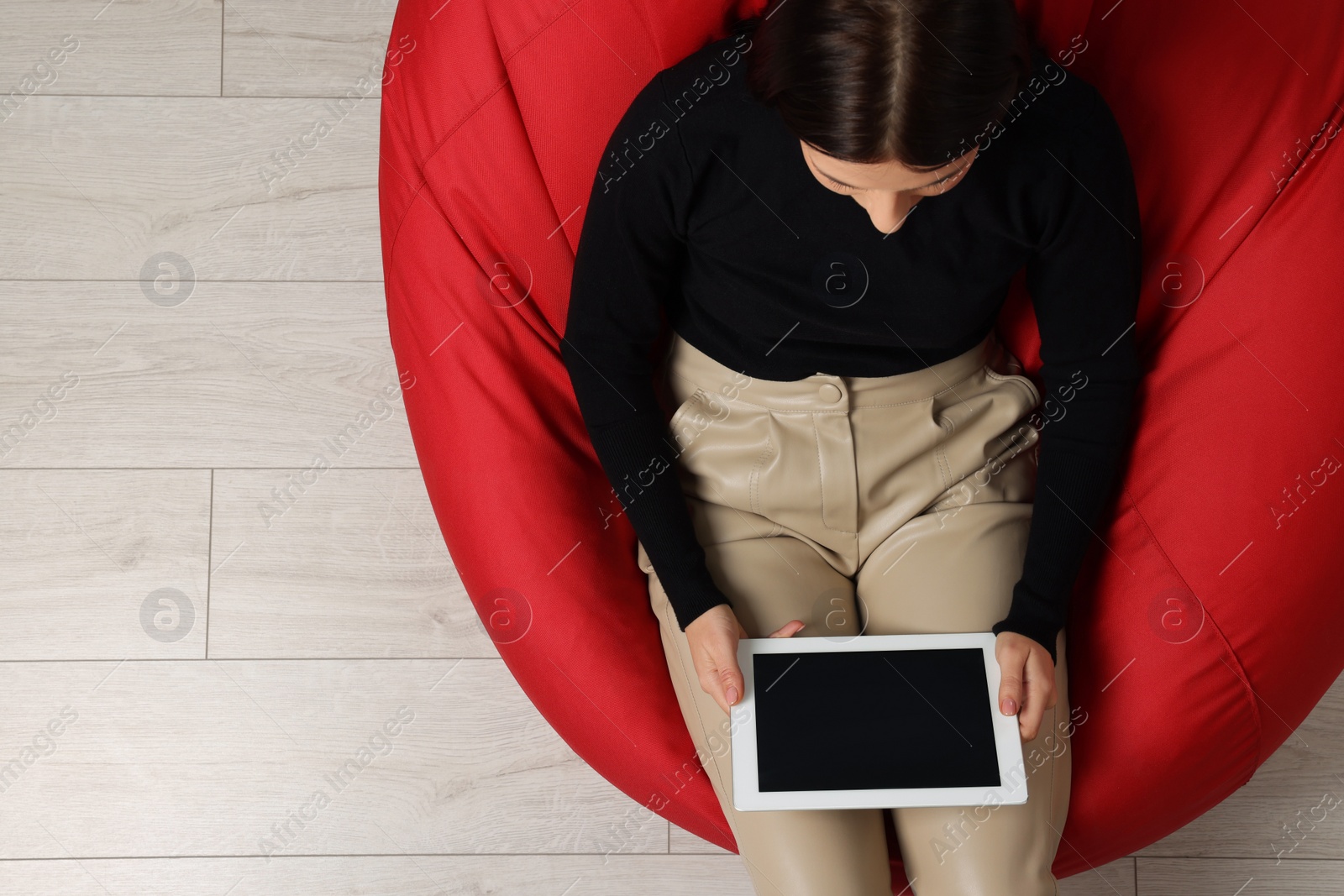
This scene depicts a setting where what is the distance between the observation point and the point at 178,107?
1520mm

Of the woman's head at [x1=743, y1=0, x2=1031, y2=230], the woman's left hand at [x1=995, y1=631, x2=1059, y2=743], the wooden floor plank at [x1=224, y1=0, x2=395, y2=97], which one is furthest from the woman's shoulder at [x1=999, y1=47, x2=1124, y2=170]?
the wooden floor plank at [x1=224, y1=0, x2=395, y2=97]

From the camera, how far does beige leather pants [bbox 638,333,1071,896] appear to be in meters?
0.90

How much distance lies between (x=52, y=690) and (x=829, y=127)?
48.4 inches

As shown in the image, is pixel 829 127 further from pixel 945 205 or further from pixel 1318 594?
pixel 1318 594

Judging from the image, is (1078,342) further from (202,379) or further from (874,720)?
(202,379)

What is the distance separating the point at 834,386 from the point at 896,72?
1.14ft

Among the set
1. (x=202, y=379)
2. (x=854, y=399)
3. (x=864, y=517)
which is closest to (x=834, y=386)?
(x=854, y=399)

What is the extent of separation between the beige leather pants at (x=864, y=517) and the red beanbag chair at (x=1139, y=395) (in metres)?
0.08

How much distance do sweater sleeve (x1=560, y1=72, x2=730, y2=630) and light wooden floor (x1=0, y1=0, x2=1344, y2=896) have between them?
1.64 feet

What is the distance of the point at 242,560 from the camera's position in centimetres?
136

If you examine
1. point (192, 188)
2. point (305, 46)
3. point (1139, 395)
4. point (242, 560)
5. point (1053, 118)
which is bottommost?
point (242, 560)

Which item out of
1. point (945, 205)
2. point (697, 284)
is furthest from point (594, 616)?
point (945, 205)

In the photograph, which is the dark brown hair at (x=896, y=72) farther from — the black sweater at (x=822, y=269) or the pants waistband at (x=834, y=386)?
the pants waistband at (x=834, y=386)

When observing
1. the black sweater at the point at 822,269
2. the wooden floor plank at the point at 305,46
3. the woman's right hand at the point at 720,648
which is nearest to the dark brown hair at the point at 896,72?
the black sweater at the point at 822,269
